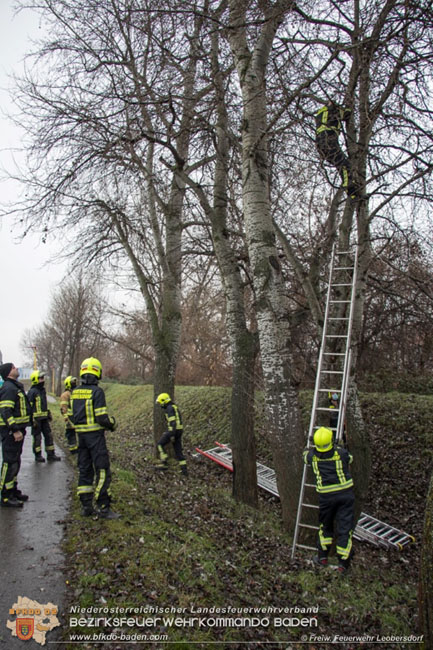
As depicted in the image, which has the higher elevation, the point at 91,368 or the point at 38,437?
the point at 91,368

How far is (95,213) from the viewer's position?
8.66m

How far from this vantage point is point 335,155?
5.74 metres

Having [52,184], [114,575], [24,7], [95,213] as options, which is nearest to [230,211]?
[95,213]

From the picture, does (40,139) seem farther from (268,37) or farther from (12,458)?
(12,458)

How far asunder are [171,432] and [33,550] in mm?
4400

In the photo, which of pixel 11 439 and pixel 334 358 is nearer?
pixel 11 439

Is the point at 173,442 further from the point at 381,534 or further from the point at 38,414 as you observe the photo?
the point at 381,534

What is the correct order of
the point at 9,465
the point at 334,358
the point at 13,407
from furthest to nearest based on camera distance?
the point at 334,358
the point at 13,407
the point at 9,465

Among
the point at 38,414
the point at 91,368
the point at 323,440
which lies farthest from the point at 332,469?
the point at 38,414

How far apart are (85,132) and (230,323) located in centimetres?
433

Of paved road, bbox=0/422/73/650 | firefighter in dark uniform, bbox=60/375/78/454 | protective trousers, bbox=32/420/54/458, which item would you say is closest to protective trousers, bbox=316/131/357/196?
paved road, bbox=0/422/73/650

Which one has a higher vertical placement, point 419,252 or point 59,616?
point 419,252

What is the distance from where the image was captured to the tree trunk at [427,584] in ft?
9.70

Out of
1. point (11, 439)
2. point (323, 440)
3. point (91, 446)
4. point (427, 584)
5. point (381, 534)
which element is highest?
point (323, 440)
